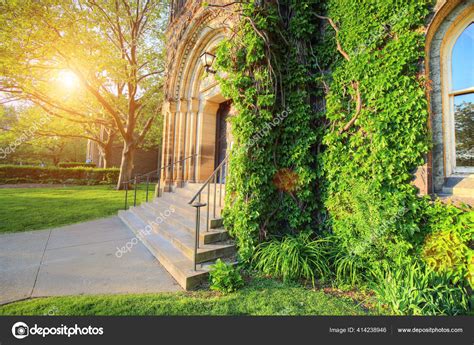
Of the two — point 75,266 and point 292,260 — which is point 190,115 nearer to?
point 75,266

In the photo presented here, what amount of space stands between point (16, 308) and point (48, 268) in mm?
1067

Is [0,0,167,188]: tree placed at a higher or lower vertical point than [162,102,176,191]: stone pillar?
higher

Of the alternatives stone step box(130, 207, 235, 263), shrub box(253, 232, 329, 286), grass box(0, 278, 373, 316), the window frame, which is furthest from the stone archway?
the window frame

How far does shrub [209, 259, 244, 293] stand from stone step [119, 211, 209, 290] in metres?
0.21

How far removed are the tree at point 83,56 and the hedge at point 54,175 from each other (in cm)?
308

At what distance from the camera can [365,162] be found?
3.37 metres

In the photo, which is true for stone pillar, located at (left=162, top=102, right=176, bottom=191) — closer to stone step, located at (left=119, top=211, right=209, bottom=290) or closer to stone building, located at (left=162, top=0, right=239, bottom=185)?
stone building, located at (left=162, top=0, right=239, bottom=185)

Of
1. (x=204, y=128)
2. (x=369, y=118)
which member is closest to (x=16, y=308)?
(x=369, y=118)

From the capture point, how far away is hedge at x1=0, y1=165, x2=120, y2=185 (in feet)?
47.6

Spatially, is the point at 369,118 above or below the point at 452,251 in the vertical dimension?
above

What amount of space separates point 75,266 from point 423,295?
4.64 metres

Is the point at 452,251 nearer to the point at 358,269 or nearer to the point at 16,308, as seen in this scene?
the point at 358,269
